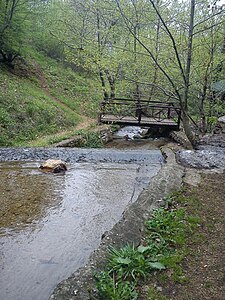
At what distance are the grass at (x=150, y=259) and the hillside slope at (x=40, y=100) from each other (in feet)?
27.2

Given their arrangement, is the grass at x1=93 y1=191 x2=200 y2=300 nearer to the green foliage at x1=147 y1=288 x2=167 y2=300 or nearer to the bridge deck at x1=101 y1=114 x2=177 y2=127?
the green foliage at x1=147 y1=288 x2=167 y2=300

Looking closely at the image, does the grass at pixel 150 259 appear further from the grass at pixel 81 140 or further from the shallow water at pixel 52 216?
the grass at pixel 81 140

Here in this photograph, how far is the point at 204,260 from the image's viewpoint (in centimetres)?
357

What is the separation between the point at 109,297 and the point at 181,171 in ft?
15.6

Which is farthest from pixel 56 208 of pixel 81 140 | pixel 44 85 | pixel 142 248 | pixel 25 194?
pixel 44 85

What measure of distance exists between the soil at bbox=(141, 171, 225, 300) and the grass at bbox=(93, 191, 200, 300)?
0.26 feet

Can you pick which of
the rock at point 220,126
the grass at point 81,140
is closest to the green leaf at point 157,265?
the grass at point 81,140

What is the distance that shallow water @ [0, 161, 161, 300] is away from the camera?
379cm

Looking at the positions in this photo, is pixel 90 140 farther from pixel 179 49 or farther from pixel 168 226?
pixel 168 226

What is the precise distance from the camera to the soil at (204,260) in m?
3.01

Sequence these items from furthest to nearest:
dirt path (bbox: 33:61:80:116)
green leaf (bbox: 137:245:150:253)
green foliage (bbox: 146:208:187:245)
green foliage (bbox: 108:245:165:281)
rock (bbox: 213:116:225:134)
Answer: dirt path (bbox: 33:61:80:116)
rock (bbox: 213:116:225:134)
green foliage (bbox: 146:208:187:245)
green leaf (bbox: 137:245:150:253)
green foliage (bbox: 108:245:165:281)

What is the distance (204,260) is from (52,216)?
9.32 feet

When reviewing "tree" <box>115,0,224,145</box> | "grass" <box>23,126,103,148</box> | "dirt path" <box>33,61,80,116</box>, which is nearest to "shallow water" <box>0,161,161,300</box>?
"tree" <box>115,0,224,145</box>

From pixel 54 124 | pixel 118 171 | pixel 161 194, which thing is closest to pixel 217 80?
pixel 118 171
